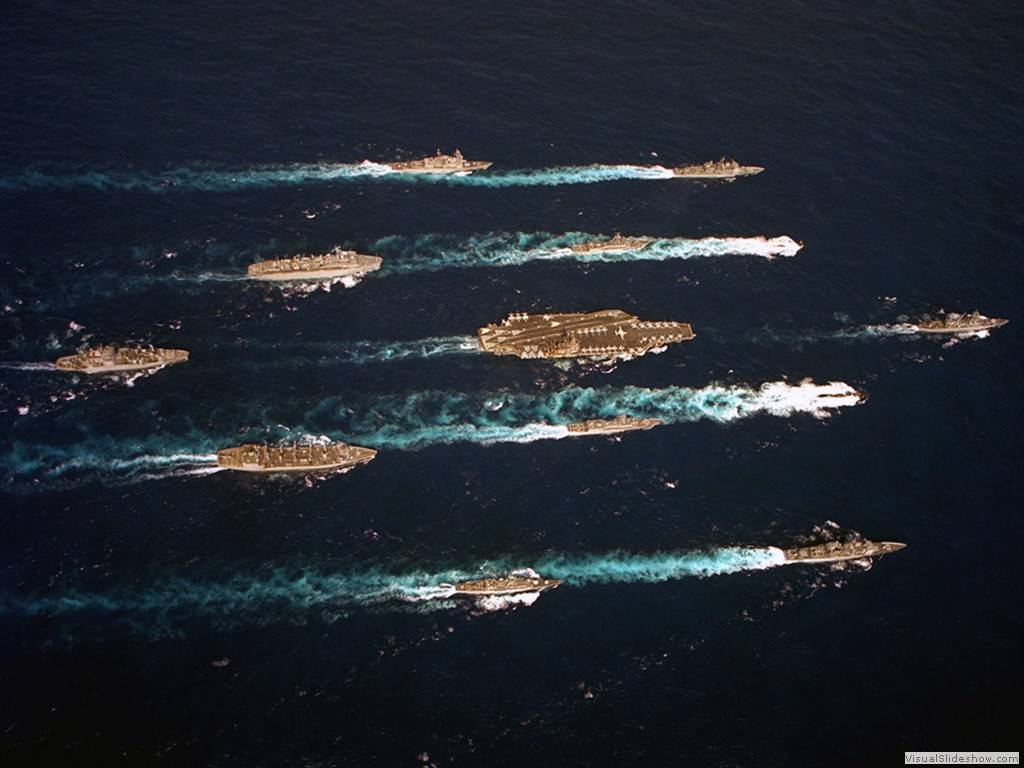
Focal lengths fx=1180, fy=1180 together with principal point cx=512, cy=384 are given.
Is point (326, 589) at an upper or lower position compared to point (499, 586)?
lower

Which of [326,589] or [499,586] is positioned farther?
[499,586]

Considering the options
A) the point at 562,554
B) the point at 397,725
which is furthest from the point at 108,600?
the point at 562,554

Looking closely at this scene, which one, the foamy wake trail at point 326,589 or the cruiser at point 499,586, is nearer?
the foamy wake trail at point 326,589

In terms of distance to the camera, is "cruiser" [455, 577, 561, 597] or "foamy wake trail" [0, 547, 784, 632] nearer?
"foamy wake trail" [0, 547, 784, 632]
